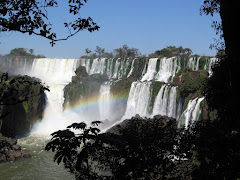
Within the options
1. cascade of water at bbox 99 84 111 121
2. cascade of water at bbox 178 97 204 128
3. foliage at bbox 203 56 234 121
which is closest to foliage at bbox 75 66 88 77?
cascade of water at bbox 99 84 111 121

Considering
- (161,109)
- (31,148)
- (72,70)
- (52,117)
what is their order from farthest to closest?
(72,70) → (52,117) → (161,109) → (31,148)

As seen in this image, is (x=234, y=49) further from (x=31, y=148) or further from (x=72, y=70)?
(x=72, y=70)

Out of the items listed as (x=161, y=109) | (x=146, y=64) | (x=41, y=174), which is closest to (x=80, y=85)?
(x=146, y=64)

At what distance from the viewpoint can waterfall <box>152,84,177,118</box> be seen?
81.0 ft

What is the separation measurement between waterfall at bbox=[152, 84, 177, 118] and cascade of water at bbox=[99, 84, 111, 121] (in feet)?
23.3

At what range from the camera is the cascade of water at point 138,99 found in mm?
27547

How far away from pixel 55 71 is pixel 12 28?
130ft

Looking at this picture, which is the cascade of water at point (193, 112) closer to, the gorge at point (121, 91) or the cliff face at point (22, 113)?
the gorge at point (121, 91)

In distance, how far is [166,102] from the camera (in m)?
25.4

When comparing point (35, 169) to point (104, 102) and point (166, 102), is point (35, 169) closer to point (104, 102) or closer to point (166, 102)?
point (166, 102)

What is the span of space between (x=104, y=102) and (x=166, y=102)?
362 inches

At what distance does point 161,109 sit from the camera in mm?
25828

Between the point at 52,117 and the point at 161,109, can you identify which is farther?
the point at 52,117

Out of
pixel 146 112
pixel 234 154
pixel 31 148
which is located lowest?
pixel 31 148
